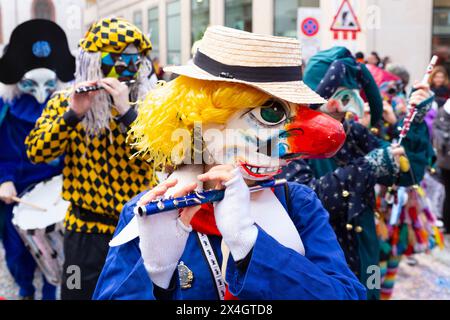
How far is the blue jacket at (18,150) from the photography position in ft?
13.4

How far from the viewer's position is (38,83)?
4.08m

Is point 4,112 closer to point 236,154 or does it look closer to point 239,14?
point 239,14

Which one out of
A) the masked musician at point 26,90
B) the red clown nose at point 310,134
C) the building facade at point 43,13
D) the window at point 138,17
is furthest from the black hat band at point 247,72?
the building facade at point 43,13

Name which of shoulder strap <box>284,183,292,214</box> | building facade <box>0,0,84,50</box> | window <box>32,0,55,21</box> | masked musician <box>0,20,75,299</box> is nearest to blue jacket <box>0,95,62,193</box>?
masked musician <box>0,20,75,299</box>

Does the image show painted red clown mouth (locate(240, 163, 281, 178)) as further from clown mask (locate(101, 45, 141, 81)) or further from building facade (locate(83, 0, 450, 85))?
building facade (locate(83, 0, 450, 85))

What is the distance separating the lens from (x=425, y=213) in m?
4.28

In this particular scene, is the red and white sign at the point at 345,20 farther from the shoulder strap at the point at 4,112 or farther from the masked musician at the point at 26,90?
the shoulder strap at the point at 4,112

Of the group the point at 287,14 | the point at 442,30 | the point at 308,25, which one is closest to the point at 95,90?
the point at 442,30

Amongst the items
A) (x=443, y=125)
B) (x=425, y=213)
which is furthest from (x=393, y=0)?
(x=425, y=213)

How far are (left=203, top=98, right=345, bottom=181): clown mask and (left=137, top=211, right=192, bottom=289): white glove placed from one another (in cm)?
23

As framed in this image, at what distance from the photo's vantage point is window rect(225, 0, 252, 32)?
4.81 meters

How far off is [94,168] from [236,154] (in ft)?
4.90

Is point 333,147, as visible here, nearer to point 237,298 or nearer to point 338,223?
point 237,298

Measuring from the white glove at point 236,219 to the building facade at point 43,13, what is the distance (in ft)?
15.3
